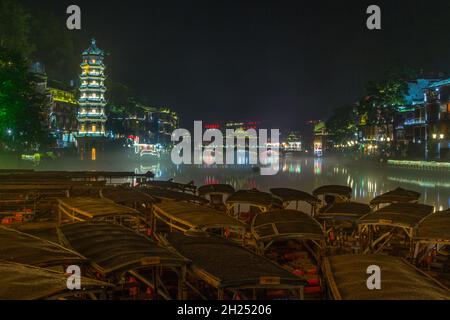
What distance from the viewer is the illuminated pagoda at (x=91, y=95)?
92.2 m

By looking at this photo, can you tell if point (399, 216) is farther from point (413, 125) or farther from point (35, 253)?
point (413, 125)

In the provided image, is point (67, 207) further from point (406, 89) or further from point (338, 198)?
point (406, 89)

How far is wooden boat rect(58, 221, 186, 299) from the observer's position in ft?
21.4

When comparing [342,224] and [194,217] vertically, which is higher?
[194,217]

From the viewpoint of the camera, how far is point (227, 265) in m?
6.70

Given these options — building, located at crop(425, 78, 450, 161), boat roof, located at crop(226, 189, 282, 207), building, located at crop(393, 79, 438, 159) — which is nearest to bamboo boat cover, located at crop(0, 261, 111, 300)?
boat roof, located at crop(226, 189, 282, 207)

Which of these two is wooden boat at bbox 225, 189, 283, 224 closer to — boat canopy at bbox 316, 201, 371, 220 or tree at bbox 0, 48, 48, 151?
boat canopy at bbox 316, 201, 371, 220

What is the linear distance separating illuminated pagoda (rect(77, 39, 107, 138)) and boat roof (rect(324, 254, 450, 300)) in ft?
298

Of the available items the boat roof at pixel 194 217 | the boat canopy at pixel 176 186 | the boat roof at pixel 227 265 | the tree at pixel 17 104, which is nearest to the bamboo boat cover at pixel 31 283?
the boat roof at pixel 227 265

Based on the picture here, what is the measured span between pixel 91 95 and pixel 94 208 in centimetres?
8570

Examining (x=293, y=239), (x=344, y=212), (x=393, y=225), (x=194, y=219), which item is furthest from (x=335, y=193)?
(x=194, y=219)

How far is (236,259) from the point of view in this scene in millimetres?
7012

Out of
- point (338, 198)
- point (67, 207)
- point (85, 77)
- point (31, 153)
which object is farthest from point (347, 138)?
point (67, 207)

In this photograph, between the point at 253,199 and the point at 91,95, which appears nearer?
Answer: the point at 253,199
